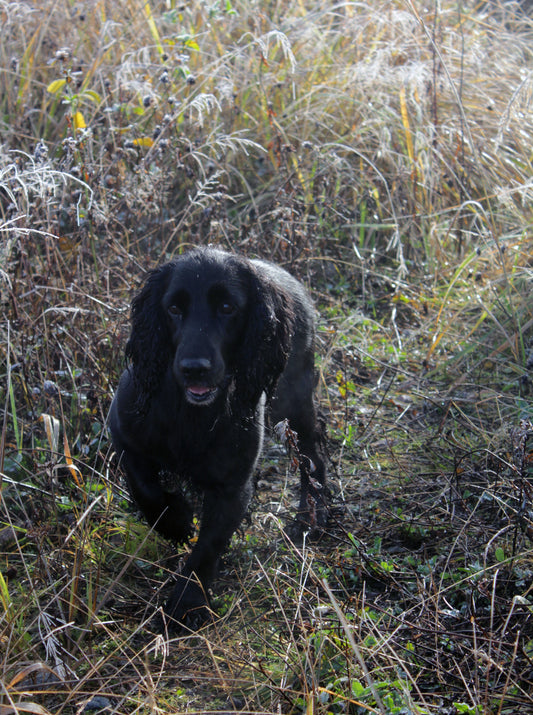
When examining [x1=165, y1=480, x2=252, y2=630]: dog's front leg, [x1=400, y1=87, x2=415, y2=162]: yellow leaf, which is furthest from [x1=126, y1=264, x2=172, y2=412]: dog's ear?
[x1=400, y1=87, x2=415, y2=162]: yellow leaf

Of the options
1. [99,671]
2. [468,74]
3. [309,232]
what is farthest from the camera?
[468,74]

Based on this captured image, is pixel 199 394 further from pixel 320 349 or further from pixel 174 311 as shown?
pixel 320 349

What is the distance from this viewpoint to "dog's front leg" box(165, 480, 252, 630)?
107 inches

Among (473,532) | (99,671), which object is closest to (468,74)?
(473,532)

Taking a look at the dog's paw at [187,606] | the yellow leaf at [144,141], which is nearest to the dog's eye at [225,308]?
the dog's paw at [187,606]

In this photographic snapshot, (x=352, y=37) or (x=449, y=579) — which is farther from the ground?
(x=352, y=37)

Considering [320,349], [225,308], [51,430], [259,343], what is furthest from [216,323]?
[320,349]

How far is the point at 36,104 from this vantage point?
562 centimetres

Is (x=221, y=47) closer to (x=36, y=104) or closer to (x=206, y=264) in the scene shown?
(x=36, y=104)

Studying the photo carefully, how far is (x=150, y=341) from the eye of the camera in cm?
297

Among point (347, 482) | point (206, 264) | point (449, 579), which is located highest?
point (206, 264)

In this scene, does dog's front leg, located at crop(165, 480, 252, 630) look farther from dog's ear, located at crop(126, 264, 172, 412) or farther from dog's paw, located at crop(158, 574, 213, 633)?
dog's ear, located at crop(126, 264, 172, 412)

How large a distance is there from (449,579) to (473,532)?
0.80ft

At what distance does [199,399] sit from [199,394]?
0.02m
